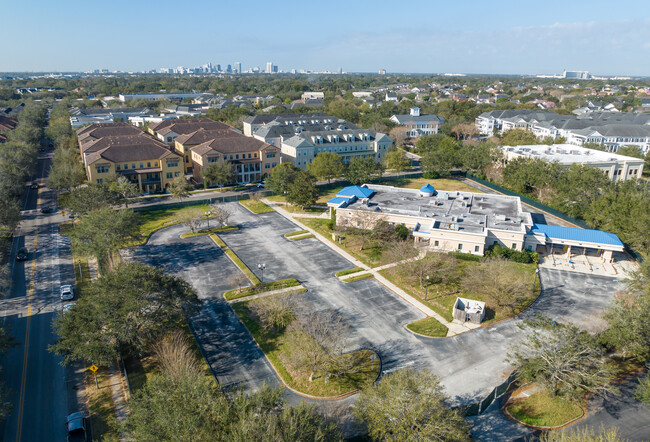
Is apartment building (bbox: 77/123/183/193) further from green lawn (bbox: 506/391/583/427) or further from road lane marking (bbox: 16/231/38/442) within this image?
green lawn (bbox: 506/391/583/427)

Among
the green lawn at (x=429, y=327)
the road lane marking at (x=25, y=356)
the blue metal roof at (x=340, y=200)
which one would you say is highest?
the blue metal roof at (x=340, y=200)

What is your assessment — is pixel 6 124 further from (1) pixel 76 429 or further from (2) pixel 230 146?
(1) pixel 76 429

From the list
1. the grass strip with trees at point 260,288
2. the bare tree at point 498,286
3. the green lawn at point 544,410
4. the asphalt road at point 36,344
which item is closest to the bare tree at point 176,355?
the asphalt road at point 36,344

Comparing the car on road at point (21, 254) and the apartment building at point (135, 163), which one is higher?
the apartment building at point (135, 163)

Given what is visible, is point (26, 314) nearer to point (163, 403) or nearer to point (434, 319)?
point (163, 403)

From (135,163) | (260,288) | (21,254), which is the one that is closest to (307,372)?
(260,288)

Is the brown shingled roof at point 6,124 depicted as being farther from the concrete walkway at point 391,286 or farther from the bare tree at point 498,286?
the bare tree at point 498,286
